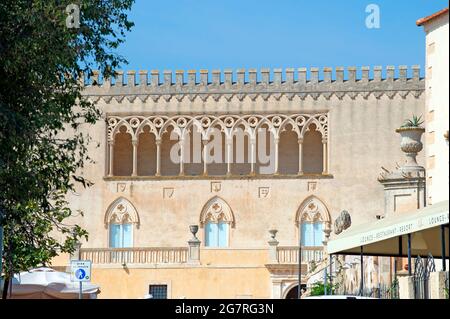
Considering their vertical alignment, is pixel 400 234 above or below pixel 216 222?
below

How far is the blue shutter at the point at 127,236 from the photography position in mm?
42438

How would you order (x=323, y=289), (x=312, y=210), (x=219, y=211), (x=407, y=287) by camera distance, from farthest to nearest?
(x=219, y=211), (x=312, y=210), (x=323, y=289), (x=407, y=287)

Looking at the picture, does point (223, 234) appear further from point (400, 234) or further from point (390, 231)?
point (400, 234)

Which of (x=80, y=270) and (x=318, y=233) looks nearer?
(x=80, y=270)

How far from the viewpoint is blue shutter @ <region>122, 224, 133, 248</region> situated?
42.4 m

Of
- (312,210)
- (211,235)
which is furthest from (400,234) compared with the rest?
(211,235)

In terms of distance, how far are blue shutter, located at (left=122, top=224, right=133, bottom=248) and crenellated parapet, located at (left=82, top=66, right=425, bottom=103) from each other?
189 inches

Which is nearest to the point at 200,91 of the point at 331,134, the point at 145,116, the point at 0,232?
the point at 145,116

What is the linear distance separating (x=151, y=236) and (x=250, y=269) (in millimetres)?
5006

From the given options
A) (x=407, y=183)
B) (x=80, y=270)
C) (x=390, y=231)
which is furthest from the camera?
(x=407, y=183)

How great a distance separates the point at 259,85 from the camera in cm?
4303

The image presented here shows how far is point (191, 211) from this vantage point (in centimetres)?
4206

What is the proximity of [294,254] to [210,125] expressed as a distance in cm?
736

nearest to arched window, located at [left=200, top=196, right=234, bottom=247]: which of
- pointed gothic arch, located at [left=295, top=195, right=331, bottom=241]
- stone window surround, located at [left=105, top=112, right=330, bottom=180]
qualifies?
stone window surround, located at [left=105, top=112, right=330, bottom=180]
